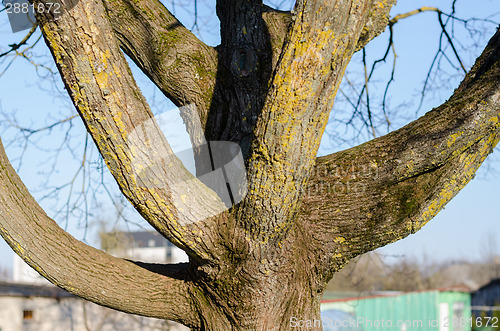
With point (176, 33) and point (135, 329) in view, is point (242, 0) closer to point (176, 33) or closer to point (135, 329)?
point (176, 33)

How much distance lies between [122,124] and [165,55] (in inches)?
37.4

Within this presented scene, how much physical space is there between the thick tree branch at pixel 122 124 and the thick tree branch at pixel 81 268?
46cm

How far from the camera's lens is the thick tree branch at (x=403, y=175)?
7.45ft

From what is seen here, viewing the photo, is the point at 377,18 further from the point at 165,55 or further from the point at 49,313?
the point at 49,313

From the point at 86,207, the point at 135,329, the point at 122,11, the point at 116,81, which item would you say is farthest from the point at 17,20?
the point at 135,329

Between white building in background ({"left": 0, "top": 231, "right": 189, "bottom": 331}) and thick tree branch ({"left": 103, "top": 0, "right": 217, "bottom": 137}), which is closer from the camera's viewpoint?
thick tree branch ({"left": 103, "top": 0, "right": 217, "bottom": 137})

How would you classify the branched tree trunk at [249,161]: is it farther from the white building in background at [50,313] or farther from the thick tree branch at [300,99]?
the white building in background at [50,313]

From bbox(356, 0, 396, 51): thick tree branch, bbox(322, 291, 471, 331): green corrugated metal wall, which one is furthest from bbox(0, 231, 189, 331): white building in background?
bbox(356, 0, 396, 51): thick tree branch

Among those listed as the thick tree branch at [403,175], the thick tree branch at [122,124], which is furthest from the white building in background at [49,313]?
the thick tree branch at [122,124]

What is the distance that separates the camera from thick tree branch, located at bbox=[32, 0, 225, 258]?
1.79m

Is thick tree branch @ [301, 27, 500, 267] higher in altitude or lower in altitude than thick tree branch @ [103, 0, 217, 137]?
lower

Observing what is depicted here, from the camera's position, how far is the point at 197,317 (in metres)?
2.58

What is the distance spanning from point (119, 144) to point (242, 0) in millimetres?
1416

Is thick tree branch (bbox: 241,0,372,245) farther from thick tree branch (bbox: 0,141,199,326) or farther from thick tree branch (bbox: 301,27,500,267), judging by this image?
thick tree branch (bbox: 0,141,199,326)
